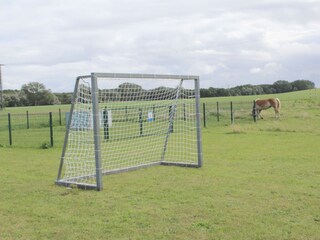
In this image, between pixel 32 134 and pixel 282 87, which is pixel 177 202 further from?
pixel 282 87

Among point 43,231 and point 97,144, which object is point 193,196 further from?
point 43,231

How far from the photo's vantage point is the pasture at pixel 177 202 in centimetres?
560

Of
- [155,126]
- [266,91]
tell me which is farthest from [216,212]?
[266,91]

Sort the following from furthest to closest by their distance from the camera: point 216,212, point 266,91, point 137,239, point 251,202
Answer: point 266,91, point 251,202, point 216,212, point 137,239

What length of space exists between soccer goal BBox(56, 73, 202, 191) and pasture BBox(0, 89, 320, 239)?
1.68ft

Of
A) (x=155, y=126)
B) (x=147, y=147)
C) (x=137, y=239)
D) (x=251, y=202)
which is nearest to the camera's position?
(x=137, y=239)

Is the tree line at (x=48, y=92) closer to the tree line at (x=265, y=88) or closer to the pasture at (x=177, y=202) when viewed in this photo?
the tree line at (x=265, y=88)

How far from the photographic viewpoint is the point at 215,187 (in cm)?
805

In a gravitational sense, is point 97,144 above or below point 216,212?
above

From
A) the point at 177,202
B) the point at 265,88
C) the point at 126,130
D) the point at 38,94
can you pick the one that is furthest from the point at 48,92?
the point at 177,202

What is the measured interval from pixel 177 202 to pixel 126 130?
10.1m

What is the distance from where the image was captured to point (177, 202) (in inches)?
276

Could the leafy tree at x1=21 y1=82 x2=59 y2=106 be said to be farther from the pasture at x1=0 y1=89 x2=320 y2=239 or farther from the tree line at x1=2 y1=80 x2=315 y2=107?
the pasture at x1=0 y1=89 x2=320 y2=239

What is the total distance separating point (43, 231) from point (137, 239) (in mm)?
1250
